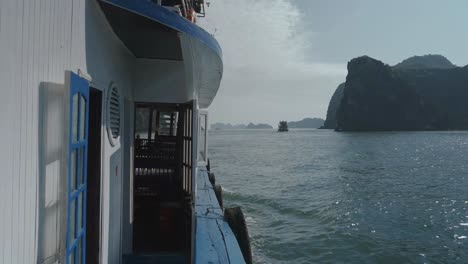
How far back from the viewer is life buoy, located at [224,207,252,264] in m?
7.20

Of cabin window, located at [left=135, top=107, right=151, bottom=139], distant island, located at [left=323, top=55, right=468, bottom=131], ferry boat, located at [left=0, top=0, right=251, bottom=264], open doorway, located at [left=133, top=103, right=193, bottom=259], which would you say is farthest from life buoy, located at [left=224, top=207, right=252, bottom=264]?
distant island, located at [left=323, top=55, right=468, bottom=131]

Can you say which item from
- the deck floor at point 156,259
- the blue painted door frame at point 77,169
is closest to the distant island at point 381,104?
the deck floor at point 156,259

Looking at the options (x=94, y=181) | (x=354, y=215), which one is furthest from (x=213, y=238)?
(x=354, y=215)

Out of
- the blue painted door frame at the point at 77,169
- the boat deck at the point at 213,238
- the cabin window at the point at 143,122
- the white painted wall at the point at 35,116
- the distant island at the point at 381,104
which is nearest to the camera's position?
the white painted wall at the point at 35,116

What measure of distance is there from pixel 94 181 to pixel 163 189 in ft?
12.3

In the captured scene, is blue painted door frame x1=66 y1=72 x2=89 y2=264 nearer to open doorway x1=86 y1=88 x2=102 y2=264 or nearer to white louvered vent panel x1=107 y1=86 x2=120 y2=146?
open doorway x1=86 y1=88 x2=102 y2=264

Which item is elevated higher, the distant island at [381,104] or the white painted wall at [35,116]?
the distant island at [381,104]

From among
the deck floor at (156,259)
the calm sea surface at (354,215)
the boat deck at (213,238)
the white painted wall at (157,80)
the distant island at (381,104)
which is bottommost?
the calm sea surface at (354,215)

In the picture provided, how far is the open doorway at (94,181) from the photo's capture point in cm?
404

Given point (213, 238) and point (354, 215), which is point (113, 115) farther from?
point (354, 215)

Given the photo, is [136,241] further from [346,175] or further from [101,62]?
[346,175]

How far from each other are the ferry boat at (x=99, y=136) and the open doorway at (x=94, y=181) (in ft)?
0.03

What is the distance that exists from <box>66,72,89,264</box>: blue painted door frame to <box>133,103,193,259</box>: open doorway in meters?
2.81

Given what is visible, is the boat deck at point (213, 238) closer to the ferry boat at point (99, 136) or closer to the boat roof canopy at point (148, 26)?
the ferry boat at point (99, 136)
